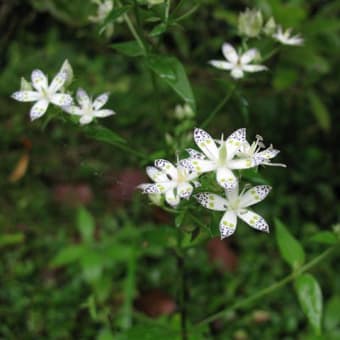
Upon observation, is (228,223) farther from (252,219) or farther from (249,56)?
(249,56)

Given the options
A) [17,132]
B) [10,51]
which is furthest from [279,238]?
[10,51]

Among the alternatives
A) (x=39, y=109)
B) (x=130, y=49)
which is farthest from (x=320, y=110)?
(x=39, y=109)

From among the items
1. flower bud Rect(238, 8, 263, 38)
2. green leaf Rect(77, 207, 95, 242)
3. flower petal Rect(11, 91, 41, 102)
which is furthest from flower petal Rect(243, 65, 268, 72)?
green leaf Rect(77, 207, 95, 242)

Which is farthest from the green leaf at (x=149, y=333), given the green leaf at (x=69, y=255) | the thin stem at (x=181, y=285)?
the green leaf at (x=69, y=255)

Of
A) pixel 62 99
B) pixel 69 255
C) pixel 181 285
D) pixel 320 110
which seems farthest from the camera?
pixel 320 110

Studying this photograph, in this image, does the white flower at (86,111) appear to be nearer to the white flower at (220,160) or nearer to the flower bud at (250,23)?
the white flower at (220,160)

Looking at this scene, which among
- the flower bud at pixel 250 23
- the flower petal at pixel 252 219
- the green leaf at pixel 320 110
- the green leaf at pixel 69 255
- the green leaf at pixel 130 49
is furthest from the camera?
the green leaf at pixel 320 110

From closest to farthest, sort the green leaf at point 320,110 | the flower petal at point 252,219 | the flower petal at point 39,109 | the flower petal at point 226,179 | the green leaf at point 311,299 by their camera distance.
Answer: the flower petal at point 226,179 < the flower petal at point 252,219 < the flower petal at point 39,109 < the green leaf at point 311,299 < the green leaf at point 320,110
